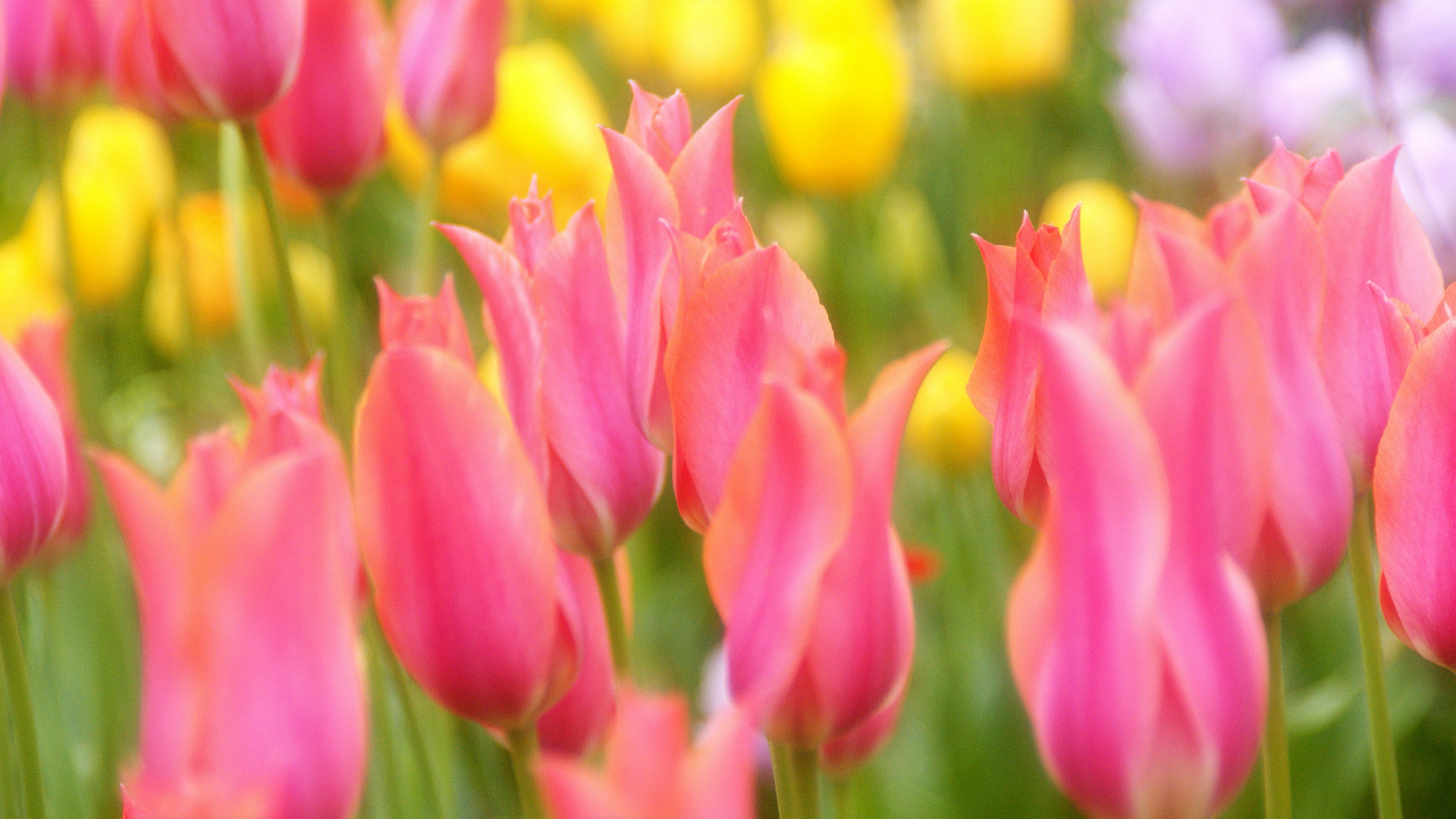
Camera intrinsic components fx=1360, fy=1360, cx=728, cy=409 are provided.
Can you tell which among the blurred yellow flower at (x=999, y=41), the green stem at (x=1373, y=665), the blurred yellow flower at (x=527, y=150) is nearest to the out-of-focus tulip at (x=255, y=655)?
the green stem at (x=1373, y=665)

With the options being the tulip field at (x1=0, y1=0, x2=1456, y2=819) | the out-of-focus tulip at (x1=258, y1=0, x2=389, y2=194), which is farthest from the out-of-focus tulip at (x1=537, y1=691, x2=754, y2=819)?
the out-of-focus tulip at (x1=258, y1=0, x2=389, y2=194)

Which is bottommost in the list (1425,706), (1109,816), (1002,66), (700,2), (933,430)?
(1425,706)

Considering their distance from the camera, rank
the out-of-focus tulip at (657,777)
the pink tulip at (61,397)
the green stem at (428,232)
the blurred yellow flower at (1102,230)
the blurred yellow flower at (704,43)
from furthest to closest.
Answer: the blurred yellow flower at (704,43), the blurred yellow flower at (1102,230), the green stem at (428,232), the pink tulip at (61,397), the out-of-focus tulip at (657,777)

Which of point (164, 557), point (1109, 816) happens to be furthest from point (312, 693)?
point (1109, 816)

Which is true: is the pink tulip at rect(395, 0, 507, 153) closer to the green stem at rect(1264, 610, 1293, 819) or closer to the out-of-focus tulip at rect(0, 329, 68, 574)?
the out-of-focus tulip at rect(0, 329, 68, 574)

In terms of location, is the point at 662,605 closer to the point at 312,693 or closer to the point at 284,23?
the point at 284,23

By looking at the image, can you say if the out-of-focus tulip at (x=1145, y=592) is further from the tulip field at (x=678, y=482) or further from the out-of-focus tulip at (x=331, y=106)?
the out-of-focus tulip at (x=331, y=106)

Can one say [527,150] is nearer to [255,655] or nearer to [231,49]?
[231,49]
